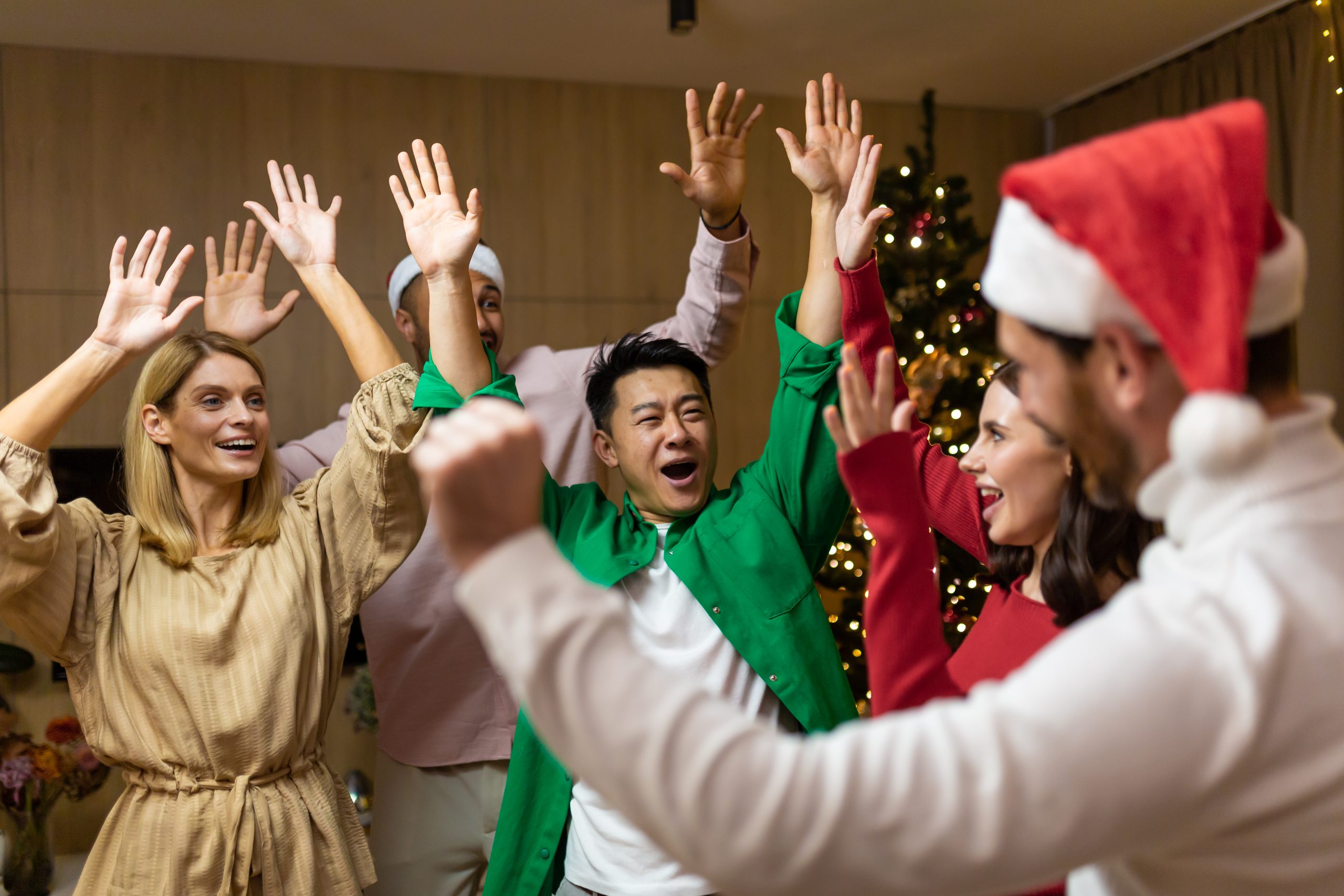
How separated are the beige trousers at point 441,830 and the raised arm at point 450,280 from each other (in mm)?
1086

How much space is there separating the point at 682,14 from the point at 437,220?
193cm

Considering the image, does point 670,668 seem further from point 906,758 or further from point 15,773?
point 15,773

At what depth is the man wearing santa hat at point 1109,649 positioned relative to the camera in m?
0.56

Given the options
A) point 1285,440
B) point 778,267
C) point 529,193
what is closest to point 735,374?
point 778,267

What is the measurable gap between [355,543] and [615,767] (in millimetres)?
1602

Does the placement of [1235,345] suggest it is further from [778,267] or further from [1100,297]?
[778,267]

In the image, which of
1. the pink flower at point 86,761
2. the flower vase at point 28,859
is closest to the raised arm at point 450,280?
the pink flower at point 86,761

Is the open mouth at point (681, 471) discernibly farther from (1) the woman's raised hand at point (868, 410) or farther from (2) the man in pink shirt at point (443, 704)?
(1) the woman's raised hand at point (868, 410)

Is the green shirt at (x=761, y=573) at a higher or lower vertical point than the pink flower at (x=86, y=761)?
higher

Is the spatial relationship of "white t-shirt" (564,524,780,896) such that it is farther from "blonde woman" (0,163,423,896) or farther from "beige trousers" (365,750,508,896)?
"beige trousers" (365,750,508,896)

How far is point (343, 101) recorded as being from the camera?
4004mm

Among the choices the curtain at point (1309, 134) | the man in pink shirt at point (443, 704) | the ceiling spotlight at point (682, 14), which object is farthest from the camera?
the curtain at point (1309, 134)

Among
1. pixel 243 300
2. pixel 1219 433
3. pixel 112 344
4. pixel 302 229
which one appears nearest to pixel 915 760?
pixel 1219 433

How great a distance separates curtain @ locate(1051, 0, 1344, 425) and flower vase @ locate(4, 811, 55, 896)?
426 cm
